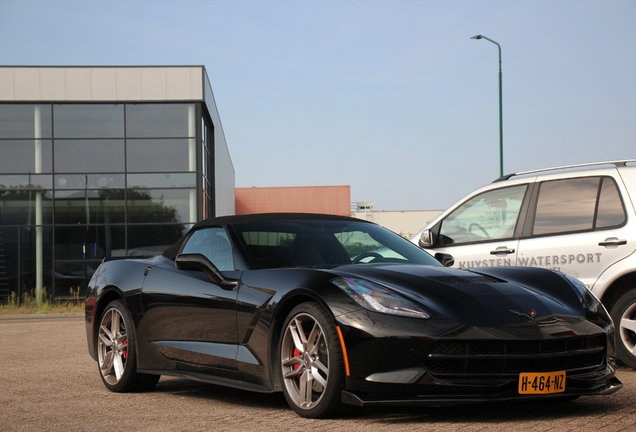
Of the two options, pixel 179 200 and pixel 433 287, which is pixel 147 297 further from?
pixel 179 200

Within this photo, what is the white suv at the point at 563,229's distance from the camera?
794 cm

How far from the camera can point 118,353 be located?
7.57 m

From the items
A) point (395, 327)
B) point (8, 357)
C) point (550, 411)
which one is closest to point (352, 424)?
point (395, 327)

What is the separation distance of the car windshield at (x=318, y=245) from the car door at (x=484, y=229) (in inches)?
77.5

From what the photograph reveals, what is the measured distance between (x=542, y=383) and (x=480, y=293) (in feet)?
2.17

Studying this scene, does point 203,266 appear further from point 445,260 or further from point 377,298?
point 445,260

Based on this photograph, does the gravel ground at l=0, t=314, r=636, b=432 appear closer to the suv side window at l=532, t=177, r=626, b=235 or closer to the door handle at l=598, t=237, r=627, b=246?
the door handle at l=598, t=237, r=627, b=246

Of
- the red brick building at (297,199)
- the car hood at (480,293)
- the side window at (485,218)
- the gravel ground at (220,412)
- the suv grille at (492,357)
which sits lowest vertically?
the gravel ground at (220,412)

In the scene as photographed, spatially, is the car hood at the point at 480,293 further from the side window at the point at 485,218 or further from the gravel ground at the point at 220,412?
the side window at the point at 485,218

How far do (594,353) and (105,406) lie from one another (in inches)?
135

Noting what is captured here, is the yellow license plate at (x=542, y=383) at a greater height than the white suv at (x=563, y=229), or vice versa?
the white suv at (x=563, y=229)

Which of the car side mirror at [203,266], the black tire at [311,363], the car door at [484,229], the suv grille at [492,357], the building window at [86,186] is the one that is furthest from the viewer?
the building window at [86,186]

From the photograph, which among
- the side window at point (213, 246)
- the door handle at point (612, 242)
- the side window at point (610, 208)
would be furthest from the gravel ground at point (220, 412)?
the side window at point (610, 208)

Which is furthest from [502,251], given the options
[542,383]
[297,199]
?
[297,199]
